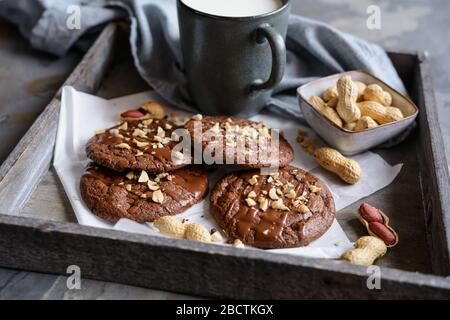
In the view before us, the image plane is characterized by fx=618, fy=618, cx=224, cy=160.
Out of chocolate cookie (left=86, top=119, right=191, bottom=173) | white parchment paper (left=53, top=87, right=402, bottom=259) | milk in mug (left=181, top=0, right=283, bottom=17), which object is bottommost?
white parchment paper (left=53, top=87, right=402, bottom=259)

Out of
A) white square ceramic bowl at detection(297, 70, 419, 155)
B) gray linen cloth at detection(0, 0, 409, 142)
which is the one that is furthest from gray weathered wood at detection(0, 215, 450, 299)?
gray linen cloth at detection(0, 0, 409, 142)

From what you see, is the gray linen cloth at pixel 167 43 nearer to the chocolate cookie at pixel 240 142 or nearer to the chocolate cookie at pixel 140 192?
the chocolate cookie at pixel 240 142

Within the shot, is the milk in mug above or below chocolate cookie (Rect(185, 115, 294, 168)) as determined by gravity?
above

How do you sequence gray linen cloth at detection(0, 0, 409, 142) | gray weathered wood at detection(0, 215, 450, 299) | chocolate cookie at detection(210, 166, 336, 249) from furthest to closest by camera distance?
gray linen cloth at detection(0, 0, 409, 142) < chocolate cookie at detection(210, 166, 336, 249) < gray weathered wood at detection(0, 215, 450, 299)

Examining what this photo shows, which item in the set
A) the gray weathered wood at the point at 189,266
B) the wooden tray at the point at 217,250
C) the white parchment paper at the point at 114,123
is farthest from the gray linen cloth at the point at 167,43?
the gray weathered wood at the point at 189,266

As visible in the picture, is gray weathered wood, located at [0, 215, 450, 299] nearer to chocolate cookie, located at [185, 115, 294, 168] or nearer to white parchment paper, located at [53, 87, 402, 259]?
white parchment paper, located at [53, 87, 402, 259]

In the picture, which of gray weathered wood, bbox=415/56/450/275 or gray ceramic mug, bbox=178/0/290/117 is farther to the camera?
gray ceramic mug, bbox=178/0/290/117

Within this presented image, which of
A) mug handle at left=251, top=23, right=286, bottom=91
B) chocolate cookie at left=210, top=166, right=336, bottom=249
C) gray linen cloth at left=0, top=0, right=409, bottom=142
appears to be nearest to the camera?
chocolate cookie at left=210, top=166, right=336, bottom=249

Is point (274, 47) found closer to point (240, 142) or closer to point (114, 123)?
point (240, 142)
